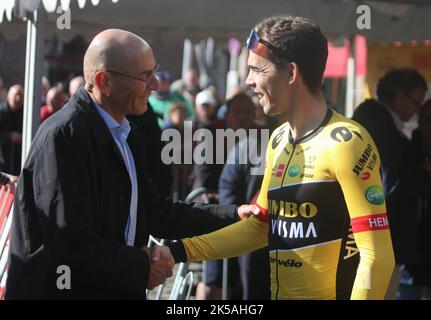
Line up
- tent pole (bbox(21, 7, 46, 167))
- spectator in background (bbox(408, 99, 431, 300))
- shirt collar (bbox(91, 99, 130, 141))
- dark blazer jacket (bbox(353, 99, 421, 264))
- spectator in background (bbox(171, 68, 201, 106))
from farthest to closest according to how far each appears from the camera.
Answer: spectator in background (bbox(171, 68, 201, 106)) < spectator in background (bbox(408, 99, 431, 300)) < dark blazer jacket (bbox(353, 99, 421, 264)) < tent pole (bbox(21, 7, 46, 167)) < shirt collar (bbox(91, 99, 130, 141))

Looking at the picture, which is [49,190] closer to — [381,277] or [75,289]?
[75,289]

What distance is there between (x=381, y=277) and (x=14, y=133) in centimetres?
668

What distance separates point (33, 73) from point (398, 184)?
2.48m

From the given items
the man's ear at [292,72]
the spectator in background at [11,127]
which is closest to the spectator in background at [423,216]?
the man's ear at [292,72]

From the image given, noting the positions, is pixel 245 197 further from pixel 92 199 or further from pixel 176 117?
pixel 176 117

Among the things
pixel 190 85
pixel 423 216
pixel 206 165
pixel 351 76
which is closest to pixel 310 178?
pixel 423 216

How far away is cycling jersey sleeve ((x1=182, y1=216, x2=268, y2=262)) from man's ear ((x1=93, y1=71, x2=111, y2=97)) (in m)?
0.74

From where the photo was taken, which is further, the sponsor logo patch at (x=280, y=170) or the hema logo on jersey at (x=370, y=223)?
the sponsor logo patch at (x=280, y=170)

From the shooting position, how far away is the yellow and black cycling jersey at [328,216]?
9.21 ft

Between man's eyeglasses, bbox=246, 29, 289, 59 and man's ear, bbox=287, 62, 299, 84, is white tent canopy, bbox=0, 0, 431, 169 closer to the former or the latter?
man's eyeglasses, bbox=246, 29, 289, 59

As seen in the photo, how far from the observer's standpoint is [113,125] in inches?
122

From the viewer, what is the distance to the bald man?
284cm

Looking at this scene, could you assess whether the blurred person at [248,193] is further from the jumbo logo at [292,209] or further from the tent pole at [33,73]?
the jumbo logo at [292,209]

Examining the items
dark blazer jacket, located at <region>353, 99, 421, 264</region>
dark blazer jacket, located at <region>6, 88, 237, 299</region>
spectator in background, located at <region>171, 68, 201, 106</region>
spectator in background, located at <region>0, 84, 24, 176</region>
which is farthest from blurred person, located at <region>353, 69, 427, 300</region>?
spectator in background, located at <region>171, 68, 201, 106</region>
